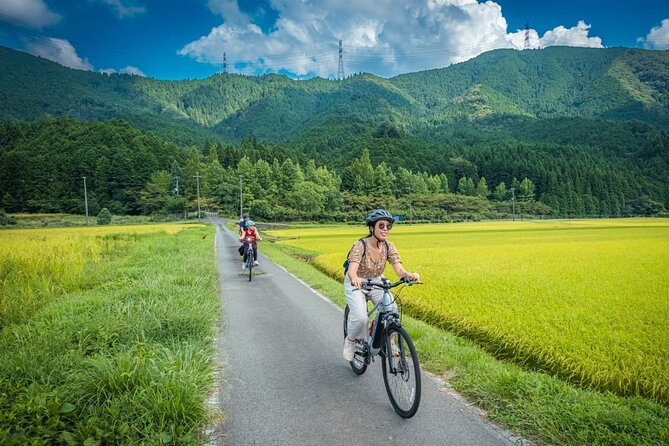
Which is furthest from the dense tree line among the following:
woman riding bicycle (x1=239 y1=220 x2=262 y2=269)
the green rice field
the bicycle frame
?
the bicycle frame

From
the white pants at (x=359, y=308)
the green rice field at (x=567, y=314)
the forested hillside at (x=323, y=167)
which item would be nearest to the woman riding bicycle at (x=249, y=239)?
the green rice field at (x=567, y=314)

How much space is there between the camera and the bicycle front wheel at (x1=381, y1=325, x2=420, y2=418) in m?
3.58

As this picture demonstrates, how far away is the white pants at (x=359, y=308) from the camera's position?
4.55 metres

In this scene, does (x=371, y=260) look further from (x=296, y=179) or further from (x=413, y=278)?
(x=296, y=179)

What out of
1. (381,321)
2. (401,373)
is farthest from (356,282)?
(401,373)

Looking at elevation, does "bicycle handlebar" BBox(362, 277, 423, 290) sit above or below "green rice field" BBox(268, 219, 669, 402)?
above

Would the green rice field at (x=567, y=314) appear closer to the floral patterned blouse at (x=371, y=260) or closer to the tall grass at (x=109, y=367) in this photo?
the floral patterned blouse at (x=371, y=260)

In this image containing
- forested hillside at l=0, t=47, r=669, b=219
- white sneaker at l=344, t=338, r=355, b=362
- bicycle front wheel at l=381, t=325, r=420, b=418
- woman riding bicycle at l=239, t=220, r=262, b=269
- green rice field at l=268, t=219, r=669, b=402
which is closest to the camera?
bicycle front wheel at l=381, t=325, r=420, b=418

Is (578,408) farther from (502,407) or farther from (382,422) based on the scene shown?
(382,422)

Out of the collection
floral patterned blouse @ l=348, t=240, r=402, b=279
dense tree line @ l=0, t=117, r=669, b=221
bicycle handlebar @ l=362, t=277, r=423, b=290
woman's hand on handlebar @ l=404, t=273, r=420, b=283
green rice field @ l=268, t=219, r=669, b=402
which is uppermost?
dense tree line @ l=0, t=117, r=669, b=221

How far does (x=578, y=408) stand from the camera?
366cm

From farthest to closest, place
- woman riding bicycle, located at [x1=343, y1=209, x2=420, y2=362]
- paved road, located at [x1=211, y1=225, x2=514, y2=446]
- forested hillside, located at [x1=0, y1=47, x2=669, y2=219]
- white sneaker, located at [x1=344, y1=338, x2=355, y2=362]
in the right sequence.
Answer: forested hillside, located at [x1=0, y1=47, x2=669, y2=219]
white sneaker, located at [x1=344, y1=338, x2=355, y2=362]
woman riding bicycle, located at [x1=343, y1=209, x2=420, y2=362]
paved road, located at [x1=211, y1=225, x2=514, y2=446]

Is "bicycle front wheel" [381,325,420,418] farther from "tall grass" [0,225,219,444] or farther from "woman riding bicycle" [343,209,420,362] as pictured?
"tall grass" [0,225,219,444]

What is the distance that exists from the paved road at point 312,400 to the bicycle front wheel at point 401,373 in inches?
5.4
